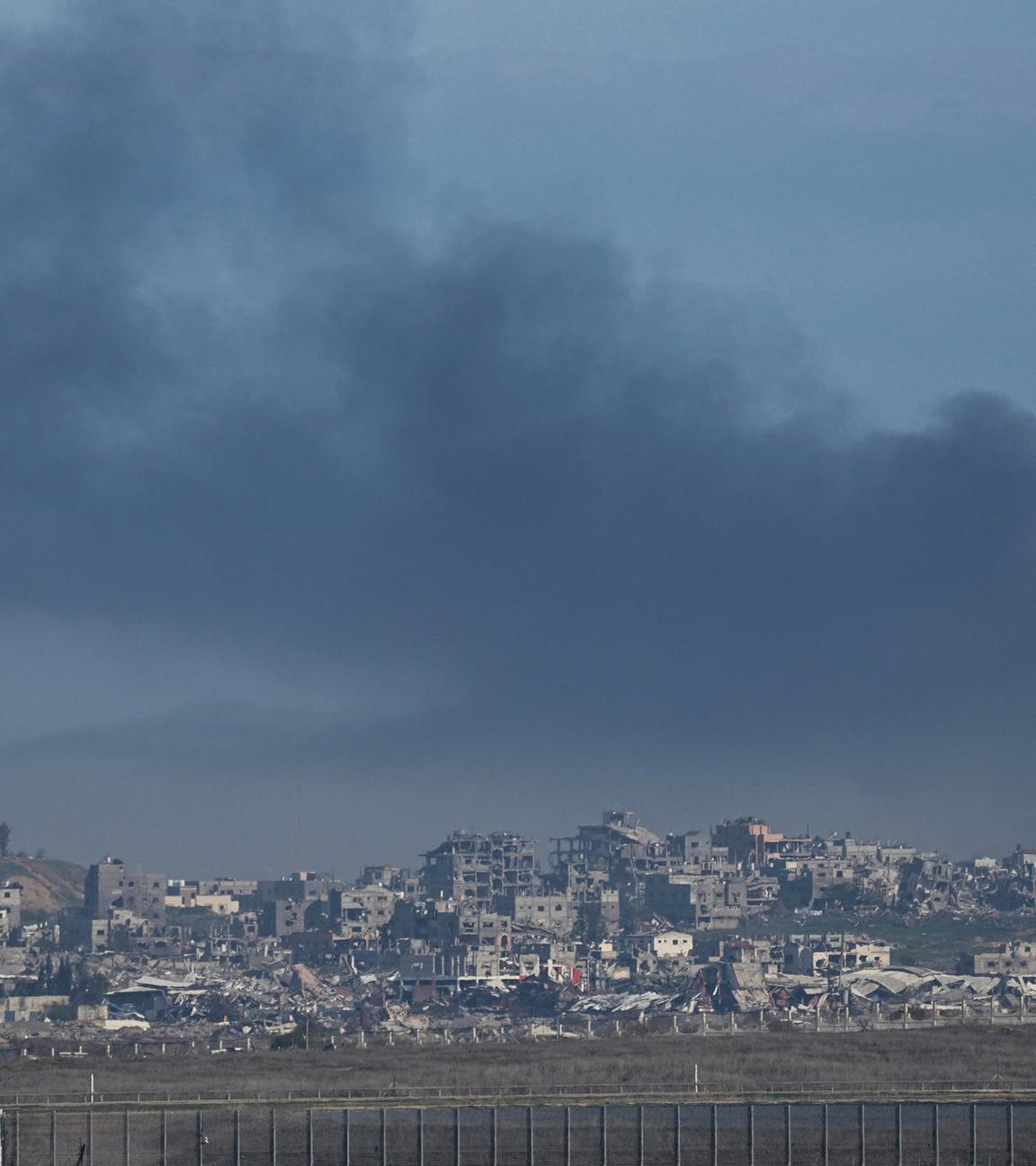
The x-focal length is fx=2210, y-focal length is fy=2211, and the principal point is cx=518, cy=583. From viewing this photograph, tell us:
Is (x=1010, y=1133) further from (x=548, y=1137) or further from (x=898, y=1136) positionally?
(x=548, y=1137)

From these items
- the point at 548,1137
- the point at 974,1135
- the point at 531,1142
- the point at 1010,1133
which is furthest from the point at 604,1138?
the point at 1010,1133

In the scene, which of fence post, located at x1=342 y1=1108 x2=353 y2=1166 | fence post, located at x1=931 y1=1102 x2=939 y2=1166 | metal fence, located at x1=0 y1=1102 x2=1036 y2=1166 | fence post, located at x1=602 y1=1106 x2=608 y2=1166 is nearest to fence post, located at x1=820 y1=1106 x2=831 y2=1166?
metal fence, located at x1=0 y1=1102 x2=1036 y2=1166

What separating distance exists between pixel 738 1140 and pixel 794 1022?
258 ft

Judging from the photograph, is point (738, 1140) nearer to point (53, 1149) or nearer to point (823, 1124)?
point (823, 1124)

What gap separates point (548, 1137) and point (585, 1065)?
119 feet

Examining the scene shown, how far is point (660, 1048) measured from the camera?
15012 cm

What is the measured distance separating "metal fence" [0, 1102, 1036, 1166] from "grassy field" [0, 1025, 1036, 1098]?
588 inches

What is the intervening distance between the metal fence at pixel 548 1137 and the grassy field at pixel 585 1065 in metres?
14.9

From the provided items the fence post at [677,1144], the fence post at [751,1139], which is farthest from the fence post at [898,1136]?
the fence post at [677,1144]

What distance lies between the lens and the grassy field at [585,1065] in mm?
129500

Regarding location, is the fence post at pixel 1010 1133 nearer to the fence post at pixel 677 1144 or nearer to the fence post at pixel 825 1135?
the fence post at pixel 825 1135

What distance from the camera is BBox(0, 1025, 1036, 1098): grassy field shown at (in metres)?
130

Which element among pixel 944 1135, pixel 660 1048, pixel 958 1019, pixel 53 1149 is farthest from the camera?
pixel 958 1019

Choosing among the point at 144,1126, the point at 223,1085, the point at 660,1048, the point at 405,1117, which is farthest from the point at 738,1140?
the point at 660,1048
